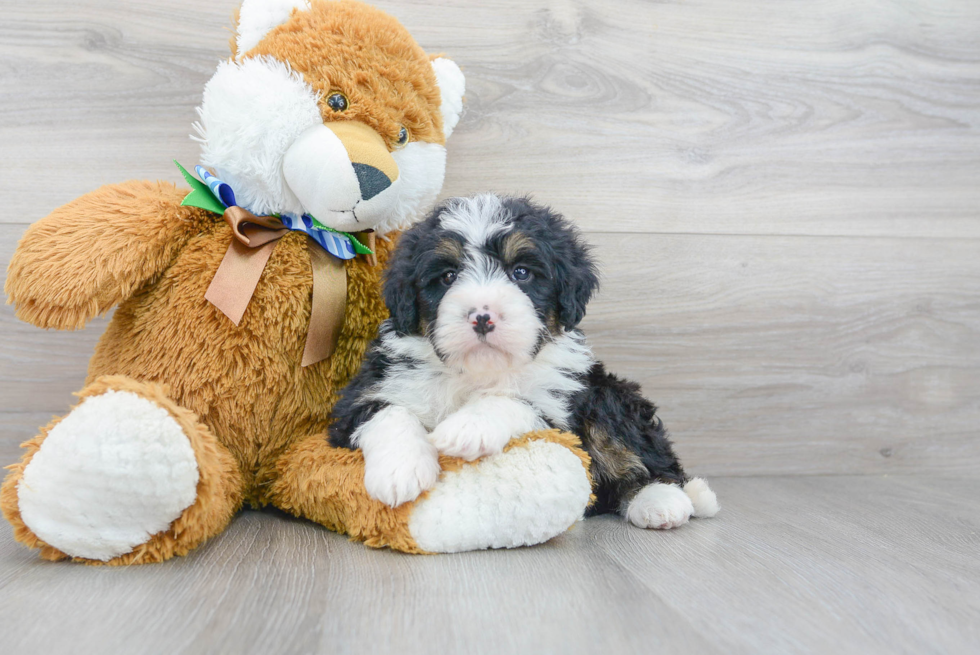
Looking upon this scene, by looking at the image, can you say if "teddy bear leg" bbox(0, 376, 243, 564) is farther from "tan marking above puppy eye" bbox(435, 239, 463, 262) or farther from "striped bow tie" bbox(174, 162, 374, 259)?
"tan marking above puppy eye" bbox(435, 239, 463, 262)

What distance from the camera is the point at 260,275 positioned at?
5.06 feet

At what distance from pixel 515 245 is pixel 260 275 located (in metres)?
0.56

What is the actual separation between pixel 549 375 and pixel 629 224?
80cm

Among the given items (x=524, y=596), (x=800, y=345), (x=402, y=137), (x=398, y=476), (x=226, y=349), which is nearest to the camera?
(x=524, y=596)

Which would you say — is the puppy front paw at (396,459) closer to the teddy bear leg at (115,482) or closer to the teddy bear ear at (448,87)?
the teddy bear leg at (115,482)

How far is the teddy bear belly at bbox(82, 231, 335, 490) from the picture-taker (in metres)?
1.50

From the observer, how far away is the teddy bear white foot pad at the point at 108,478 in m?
1.20

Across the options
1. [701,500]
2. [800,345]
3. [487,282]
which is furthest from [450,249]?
[800,345]

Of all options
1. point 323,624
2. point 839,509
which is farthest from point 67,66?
point 839,509

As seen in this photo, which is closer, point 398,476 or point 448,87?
point 398,476

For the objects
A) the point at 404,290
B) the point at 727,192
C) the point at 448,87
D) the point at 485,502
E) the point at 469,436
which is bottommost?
the point at 485,502

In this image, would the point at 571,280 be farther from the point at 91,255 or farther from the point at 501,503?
the point at 91,255

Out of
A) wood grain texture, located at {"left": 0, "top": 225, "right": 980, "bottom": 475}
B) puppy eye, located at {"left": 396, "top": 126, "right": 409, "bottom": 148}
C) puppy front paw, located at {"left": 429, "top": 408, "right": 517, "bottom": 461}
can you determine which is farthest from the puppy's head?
wood grain texture, located at {"left": 0, "top": 225, "right": 980, "bottom": 475}

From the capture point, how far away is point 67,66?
6.24 ft
